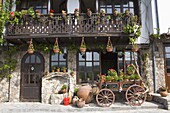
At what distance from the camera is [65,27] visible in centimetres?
825

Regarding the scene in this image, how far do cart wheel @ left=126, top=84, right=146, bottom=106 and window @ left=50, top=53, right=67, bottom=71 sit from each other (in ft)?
12.8

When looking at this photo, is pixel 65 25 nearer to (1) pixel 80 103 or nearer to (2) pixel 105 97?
(1) pixel 80 103

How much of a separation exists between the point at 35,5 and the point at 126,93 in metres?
7.29

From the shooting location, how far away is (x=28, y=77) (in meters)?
9.22

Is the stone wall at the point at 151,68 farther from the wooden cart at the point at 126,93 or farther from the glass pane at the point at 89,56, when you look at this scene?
the glass pane at the point at 89,56

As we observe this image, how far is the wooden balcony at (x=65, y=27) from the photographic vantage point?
320 inches

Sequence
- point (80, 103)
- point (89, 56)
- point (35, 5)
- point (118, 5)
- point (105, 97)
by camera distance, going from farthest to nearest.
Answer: point (35, 5), point (118, 5), point (89, 56), point (105, 97), point (80, 103)

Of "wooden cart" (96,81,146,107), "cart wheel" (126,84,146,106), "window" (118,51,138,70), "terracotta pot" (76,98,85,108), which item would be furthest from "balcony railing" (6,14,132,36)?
"terracotta pot" (76,98,85,108)

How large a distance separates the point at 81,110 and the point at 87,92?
3.52ft

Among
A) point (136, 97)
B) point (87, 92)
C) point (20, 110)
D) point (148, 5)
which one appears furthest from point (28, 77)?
point (148, 5)

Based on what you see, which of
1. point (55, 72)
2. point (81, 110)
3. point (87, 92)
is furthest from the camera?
point (55, 72)

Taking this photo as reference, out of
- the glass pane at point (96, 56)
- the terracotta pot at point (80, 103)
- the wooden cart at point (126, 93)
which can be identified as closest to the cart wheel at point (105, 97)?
the wooden cart at point (126, 93)

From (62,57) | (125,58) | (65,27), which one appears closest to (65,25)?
(65,27)

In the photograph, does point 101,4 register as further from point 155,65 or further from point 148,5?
point 155,65
